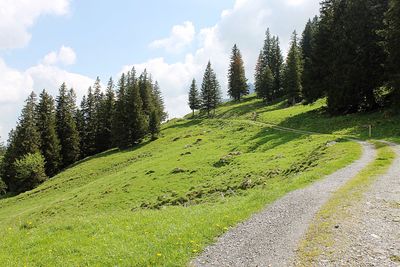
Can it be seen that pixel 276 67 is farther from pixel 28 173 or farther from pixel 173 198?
pixel 173 198

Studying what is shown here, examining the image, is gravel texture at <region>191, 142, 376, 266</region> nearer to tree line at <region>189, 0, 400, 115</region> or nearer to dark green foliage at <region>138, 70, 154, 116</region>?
tree line at <region>189, 0, 400, 115</region>

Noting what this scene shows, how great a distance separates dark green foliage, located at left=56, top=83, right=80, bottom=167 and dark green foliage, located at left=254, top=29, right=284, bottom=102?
56857mm

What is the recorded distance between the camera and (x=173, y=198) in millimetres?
31000

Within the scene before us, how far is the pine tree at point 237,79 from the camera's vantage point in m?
131

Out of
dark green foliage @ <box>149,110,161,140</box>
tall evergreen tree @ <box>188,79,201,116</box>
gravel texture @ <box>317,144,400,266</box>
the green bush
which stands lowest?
the green bush

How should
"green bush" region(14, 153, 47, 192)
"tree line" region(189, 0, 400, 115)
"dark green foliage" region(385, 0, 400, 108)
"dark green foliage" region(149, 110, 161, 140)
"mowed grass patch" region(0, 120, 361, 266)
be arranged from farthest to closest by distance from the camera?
"dark green foliage" region(149, 110, 161, 140) < "green bush" region(14, 153, 47, 192) < "tree line" region(189, 0, 400, 115) < "dark green foliage" region(385, 0, 400, 108) < "mowed grass patch" region(0, 120, 361, 266)

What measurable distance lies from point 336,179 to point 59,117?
87685 mm

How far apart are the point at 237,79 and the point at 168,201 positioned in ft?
343

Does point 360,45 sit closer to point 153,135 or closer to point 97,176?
point 97,176

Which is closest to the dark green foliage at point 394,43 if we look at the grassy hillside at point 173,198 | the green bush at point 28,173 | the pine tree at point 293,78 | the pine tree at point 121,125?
the grassy hillside at point 173,198

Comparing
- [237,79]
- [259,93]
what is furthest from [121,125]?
[237,79]

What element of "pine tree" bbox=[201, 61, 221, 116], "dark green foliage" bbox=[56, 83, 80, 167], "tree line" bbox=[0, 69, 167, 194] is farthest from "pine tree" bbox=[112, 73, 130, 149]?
"pine tree" bbox=[201, 61, 221, 116]

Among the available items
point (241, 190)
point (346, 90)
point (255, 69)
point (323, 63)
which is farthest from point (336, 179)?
point (255, 69)

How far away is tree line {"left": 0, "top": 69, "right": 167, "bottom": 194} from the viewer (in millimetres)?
76613
